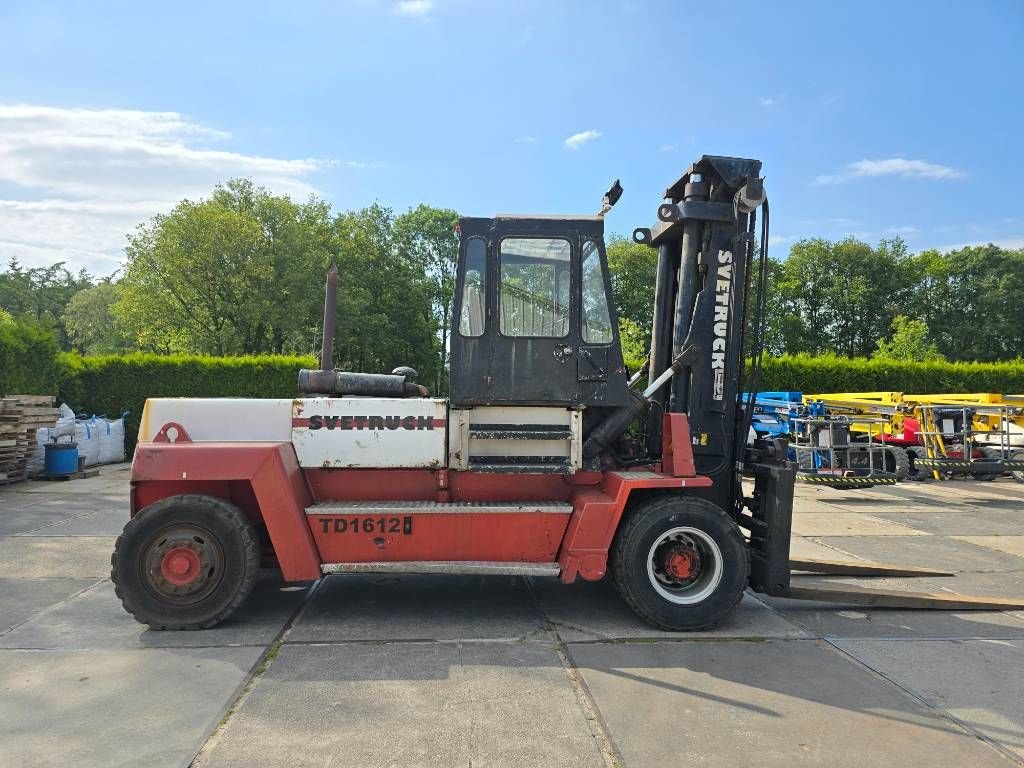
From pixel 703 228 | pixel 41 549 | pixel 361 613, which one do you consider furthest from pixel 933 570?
pixel 41 549

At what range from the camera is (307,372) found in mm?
5875

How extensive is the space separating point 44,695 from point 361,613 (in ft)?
7.12

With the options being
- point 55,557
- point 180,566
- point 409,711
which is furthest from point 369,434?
point 55,557

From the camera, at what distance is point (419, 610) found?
5.80 m

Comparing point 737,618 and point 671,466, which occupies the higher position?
point 671,466

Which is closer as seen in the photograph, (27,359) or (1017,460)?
(1017,460)

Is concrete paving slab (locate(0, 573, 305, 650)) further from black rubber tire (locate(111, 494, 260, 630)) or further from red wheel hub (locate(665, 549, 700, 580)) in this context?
red wheel hub (locate(665, 549, 700, 580))

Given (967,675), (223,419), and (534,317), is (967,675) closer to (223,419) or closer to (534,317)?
(534,317)

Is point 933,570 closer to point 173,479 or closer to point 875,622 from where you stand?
point 875,622

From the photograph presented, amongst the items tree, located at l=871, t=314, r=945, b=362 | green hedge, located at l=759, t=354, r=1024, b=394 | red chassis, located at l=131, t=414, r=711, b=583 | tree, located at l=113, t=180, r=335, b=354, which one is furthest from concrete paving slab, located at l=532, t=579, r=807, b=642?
tree, located at l=871, t=314, r=945, b=362

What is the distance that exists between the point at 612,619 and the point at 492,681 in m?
1.53

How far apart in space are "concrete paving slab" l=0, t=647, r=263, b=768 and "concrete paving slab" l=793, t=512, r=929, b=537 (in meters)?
7.81

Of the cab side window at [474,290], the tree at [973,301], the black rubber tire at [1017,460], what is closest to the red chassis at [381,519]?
the cab side window at [474,290]

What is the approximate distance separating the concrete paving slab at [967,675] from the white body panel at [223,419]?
452 cm
